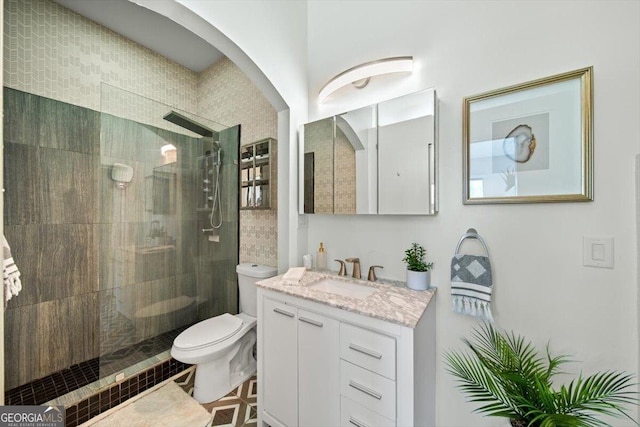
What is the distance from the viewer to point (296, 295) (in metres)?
1.29

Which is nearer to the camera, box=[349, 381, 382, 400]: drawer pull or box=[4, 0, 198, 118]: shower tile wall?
box=[349, 381, 382, 400]: drawer pull

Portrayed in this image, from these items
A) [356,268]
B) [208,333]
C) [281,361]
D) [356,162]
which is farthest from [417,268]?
[208,333]

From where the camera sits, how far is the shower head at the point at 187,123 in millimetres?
2077

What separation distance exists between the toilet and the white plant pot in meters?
1.17

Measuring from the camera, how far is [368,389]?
3.43 feet

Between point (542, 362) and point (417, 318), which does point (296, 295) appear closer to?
point (417, 318)

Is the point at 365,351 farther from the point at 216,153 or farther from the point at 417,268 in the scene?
the point at 216,153

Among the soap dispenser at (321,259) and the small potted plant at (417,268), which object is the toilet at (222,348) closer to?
the soap dispenser at (321,259)

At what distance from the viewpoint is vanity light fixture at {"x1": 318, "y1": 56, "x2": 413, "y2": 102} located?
144cm

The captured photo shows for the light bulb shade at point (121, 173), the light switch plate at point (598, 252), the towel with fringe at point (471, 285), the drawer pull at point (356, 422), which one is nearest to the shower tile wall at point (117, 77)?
the light bulb shade at point (121, 173)

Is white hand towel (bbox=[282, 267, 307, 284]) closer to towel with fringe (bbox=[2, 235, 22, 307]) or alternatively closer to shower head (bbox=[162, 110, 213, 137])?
towel with fringe (bbox=[2, 235, 22, 307])

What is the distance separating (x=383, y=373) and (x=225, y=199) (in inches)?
78.9

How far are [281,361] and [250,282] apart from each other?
3.03 feet

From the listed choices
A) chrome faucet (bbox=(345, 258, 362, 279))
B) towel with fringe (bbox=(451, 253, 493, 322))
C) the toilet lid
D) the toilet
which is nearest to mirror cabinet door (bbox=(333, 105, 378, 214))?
chrome faucet (bbox=(345, 258, 362, 279))
